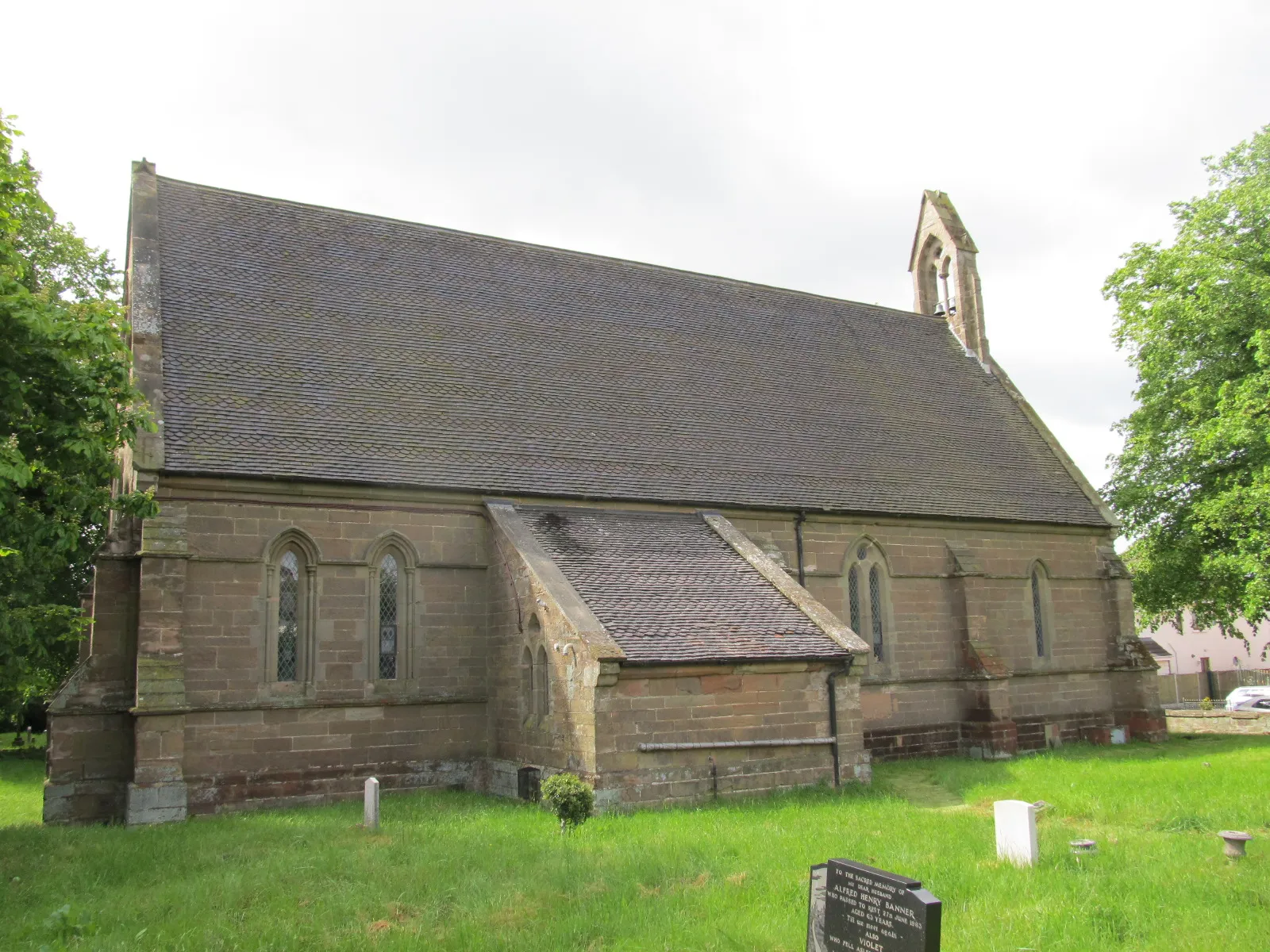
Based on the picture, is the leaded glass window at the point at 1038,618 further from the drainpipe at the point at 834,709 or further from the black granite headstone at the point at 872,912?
the black granite headstone at the point at 872,912

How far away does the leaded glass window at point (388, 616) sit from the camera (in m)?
17.1

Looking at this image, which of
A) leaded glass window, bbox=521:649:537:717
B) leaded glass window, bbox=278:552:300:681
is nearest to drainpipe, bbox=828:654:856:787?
leaded glass window, bbox=521:649:537:717

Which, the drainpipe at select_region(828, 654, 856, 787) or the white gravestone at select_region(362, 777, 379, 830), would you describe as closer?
the white gravestone at select_region(362, 777, 379, 830)

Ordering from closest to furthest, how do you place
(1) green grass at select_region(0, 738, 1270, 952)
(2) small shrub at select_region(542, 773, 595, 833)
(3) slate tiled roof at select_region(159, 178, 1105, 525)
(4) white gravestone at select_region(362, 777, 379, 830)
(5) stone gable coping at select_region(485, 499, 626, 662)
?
(1) green grass at select_region(0, 738, 1270, 952) < (2) small shrub at select_region(542, 773, 595, 833) < (4) white gravestone at select_region(362, 777, 379, 830) < (5) stone gable coping at select_region(485, 499, 626, 662) < (3) slate tiled roof at select_region(159, 178, 1105, 525)

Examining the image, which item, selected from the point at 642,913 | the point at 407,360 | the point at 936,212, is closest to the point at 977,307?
the point at 936,212

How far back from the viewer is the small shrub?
12.4 metres

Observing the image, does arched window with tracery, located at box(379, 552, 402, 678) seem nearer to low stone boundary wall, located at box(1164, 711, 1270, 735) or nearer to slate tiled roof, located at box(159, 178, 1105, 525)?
slate tiled roof, located at box(159, 178, 1105, 525)

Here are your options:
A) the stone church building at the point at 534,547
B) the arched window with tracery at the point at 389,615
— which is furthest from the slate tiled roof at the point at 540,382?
the arched window with tracery at the point at 389,615

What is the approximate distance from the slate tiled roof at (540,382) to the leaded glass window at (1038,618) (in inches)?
56.3

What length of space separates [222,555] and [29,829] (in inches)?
173

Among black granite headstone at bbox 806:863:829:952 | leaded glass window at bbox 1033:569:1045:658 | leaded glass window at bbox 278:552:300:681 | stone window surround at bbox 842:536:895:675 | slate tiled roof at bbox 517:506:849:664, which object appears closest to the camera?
black granite headstone at bbox 806:863:829:952

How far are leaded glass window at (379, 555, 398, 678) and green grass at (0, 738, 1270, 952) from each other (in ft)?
8.90

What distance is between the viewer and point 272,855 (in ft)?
37.0

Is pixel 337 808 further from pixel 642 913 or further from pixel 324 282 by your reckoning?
pixel 324 282
